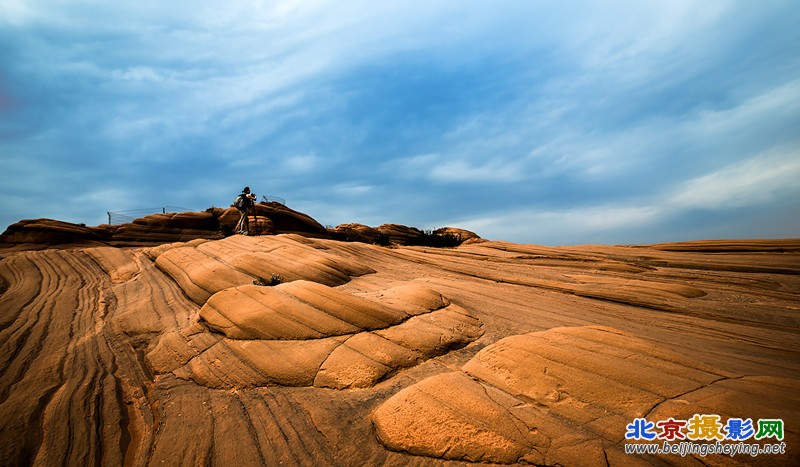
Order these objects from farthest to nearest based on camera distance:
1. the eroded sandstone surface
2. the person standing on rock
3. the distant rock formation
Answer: the distant rock formation
the person standing on rock
the eroded sandstone surface

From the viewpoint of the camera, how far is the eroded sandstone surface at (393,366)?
167 inches

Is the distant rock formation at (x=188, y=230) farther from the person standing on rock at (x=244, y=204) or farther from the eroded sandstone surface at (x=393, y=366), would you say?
the eroded sandstone surface at (x=393, y=366)

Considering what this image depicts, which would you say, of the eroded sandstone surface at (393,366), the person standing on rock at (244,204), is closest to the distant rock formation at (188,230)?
the person standing on rock at (244,204)

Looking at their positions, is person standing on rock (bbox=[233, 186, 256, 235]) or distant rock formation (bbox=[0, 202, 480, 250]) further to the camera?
distant rock formation (bbox=[0, 202, 480, 250])

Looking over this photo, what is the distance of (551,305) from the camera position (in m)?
9.70

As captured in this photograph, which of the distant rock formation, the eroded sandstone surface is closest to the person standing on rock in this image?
the distant rock formation

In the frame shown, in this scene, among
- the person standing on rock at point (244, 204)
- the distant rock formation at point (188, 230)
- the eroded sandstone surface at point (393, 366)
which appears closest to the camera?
the eroded sandstone surface at point (393, 366)

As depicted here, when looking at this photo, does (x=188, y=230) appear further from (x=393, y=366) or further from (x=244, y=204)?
(x=393, y=366)

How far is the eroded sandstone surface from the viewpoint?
423 centimetres

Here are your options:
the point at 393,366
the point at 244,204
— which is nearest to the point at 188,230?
the point at 244,204

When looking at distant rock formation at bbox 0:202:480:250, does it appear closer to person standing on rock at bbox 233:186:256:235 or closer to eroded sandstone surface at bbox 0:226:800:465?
person standing on rock at bbox 233:186:256:235

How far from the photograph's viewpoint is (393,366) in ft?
20.2

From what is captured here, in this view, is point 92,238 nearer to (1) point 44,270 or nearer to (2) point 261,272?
(1) point 44,270

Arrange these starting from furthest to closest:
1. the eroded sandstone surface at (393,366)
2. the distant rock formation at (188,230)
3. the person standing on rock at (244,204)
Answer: the distant rock formation at (188,230) < the person standing on rock at (244,204) < the eroded sandstone surface at (393,366)
